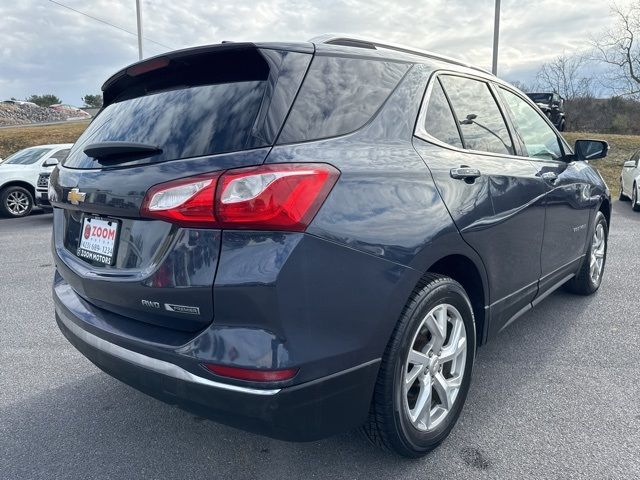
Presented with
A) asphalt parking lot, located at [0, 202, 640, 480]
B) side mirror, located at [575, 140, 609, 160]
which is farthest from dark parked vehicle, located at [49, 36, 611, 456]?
side mirror, located at [575, 140, 609, 160]

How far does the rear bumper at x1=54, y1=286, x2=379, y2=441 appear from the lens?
175cm

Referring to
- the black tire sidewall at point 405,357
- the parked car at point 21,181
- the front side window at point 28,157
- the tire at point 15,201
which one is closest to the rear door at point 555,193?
the black tire sidewall at point 405,357

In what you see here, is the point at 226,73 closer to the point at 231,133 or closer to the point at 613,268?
the point at 231,133

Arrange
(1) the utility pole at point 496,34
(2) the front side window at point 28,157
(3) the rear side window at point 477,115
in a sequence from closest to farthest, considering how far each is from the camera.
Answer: (3) the rear side window at point 477,115 → (2) the front side window at point 28,157 → (1) the utility pole at point 496,34

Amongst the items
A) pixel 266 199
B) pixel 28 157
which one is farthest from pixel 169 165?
pixel 28 157

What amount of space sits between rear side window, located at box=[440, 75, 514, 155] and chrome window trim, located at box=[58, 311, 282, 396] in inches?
66.8

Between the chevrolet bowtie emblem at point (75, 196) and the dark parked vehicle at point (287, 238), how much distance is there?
0.4 inches

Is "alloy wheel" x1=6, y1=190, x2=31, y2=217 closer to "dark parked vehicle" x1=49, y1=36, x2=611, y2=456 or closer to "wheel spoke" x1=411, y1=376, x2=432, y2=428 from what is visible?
"dark parked vehicle" x1=49, y1=36, x2=611, y2=456

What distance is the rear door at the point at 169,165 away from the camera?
5.94ft

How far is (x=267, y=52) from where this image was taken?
1958 mm

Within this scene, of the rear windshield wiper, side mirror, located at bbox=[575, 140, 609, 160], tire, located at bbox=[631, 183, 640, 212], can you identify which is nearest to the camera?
the rear windshield wiper

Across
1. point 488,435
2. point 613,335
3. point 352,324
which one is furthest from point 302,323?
point 613,335

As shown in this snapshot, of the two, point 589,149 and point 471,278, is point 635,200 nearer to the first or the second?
point 589,149

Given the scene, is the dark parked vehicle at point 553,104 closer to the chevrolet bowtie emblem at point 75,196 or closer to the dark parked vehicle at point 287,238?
the dark parked vehicle at point 287,238
